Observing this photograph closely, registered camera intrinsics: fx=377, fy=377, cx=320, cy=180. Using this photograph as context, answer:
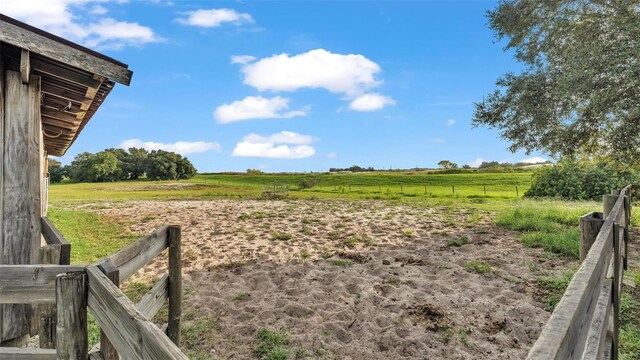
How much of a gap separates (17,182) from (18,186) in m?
0.05

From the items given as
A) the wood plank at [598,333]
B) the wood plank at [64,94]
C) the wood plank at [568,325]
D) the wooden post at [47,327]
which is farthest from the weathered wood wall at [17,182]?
the wood plank at [598,333]

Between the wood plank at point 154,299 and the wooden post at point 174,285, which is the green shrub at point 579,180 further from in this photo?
the wood plank at point 154,299

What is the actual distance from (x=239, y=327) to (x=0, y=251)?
2.89m

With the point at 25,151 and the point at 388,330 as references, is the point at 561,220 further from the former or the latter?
the point at 25,151

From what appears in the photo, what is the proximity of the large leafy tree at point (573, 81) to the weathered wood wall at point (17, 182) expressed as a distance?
11.4m

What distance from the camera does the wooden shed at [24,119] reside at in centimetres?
412

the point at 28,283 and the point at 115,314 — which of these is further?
the point at 28,283

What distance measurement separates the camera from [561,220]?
1284 cm

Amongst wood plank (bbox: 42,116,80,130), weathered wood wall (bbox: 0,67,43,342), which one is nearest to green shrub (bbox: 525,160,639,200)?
wood plank (bbox: 42,116,80,130)

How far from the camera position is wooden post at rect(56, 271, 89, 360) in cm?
238

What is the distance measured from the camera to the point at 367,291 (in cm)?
632

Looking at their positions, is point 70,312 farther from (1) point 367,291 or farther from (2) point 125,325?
(1) point 367,291

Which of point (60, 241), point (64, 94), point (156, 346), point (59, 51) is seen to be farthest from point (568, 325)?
point (64, 94)

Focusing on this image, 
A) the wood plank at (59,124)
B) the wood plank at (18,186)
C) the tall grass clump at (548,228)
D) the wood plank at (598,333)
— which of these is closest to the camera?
the wood plank at (598,333)
